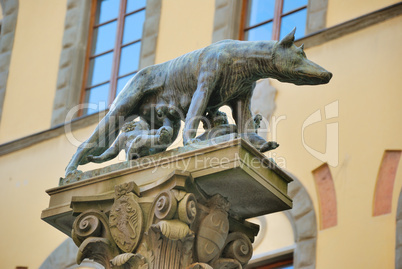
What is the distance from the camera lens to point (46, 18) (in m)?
15.0

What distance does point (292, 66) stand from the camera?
732 cm

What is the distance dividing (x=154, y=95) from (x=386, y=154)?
11.1 ft

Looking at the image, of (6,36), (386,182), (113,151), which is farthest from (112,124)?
(6,36)

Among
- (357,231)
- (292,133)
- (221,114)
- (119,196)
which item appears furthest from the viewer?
(292,133)

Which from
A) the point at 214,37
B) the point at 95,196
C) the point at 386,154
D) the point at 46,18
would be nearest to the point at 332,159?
the point at 386,154

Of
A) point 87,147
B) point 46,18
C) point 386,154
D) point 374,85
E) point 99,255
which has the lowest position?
point 99,255

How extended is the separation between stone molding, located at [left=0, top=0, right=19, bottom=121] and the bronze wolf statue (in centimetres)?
742

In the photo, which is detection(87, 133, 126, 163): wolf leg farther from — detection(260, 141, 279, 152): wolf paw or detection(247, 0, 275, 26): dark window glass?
detection(247, 0, 275, 26): dark window glass

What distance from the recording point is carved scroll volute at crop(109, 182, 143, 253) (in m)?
6.91

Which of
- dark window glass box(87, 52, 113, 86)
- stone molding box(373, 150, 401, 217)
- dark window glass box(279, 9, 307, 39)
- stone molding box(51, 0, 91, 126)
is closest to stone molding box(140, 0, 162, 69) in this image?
dark window glass box(87, 52, 113, 86)

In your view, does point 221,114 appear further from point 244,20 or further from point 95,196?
point 244,20

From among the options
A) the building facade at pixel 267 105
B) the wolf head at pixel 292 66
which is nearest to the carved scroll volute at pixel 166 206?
the wolf head at pixel 292 66

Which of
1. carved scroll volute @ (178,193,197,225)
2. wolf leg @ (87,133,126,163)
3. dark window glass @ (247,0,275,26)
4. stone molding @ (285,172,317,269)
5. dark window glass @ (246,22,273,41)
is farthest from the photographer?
dark window glass @ (247,0,275,26)

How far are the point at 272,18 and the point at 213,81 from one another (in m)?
5.33
